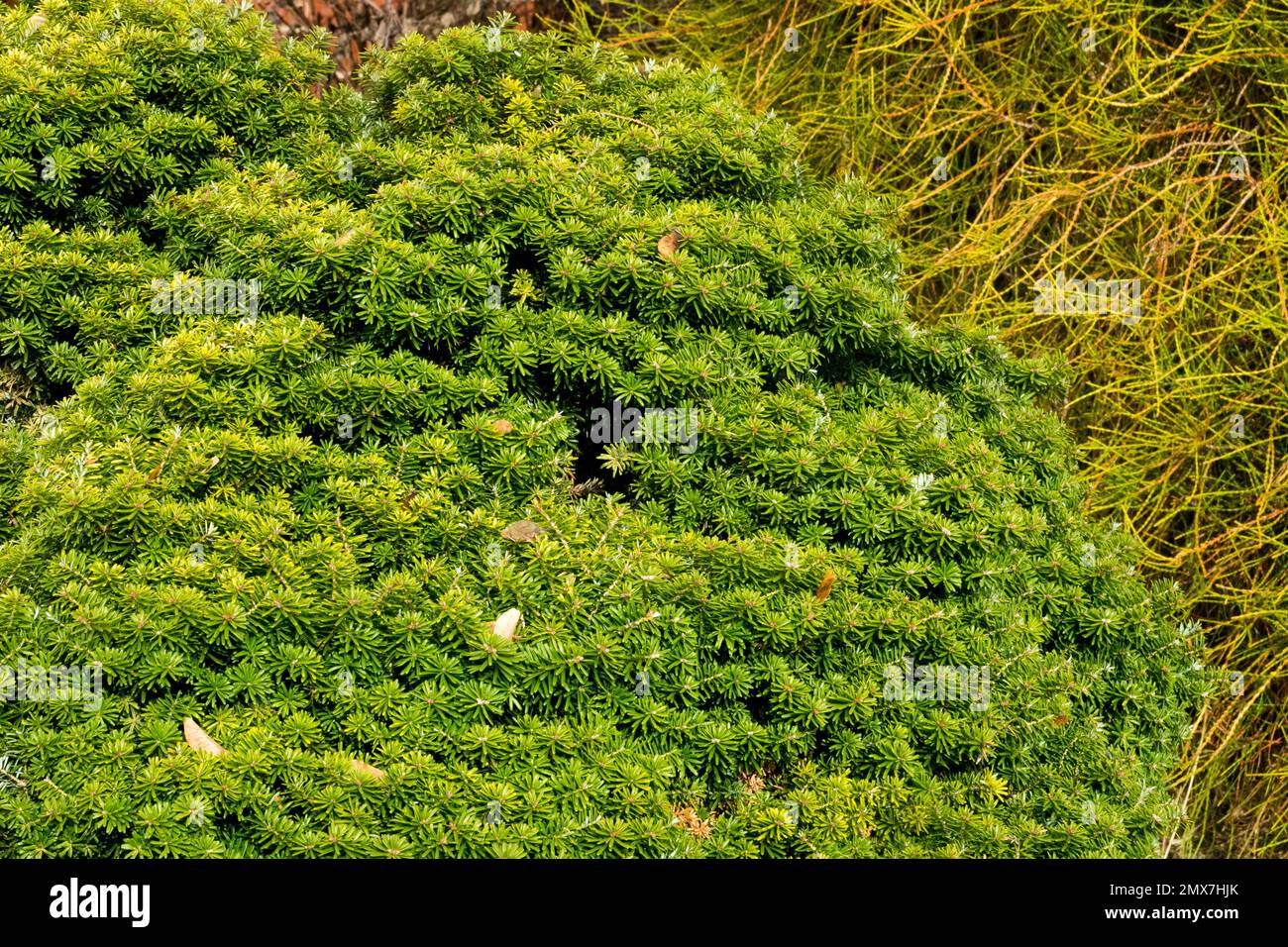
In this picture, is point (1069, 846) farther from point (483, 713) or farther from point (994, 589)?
point (483, 713)

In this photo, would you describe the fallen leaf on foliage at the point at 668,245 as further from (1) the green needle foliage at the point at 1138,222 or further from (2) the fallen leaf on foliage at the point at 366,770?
(1) the green needle foliage at the point at 1138,222

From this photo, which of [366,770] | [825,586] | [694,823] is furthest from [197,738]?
[825,586]

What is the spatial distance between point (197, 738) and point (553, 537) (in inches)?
30.0

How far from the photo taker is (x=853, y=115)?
483cm

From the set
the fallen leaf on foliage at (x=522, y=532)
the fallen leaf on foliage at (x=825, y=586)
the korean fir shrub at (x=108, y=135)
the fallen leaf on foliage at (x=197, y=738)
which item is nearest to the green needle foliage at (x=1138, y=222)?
the fallen leaf on foliage at (x=825, y=586)

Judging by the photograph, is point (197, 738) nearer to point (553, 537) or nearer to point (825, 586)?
point (553, 537)

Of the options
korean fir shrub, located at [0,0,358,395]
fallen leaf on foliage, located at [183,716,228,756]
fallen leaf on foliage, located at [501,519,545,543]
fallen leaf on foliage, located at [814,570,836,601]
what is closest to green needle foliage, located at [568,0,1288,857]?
fallen leaf on foliage, located at [814,570,836,601]

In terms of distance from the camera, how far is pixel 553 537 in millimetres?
2471

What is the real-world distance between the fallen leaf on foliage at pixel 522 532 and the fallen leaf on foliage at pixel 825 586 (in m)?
0.57
